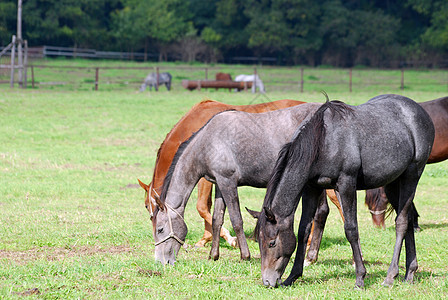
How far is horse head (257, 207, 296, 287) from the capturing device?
5.04 meters

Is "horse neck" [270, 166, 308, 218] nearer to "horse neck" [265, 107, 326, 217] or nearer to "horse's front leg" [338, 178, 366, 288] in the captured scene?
"horse neck" [265, 107, 326, 217]

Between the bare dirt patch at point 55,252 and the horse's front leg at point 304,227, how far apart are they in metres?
2.37

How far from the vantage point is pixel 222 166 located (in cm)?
629

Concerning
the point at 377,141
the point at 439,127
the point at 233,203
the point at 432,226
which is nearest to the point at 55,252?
the point at 233,203

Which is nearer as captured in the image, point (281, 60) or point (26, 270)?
point (26, 270)

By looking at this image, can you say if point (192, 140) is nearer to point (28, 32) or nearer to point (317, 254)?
point (317, 254)

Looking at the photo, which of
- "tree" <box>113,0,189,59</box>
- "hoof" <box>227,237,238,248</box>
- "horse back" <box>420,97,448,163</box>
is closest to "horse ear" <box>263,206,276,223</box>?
"hoof" <box>227,237,238,248</box>

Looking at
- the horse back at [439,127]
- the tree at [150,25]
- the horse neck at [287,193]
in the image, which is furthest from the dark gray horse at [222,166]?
the tree at [150,25]

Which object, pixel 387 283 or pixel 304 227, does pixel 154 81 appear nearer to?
pixel 304 227

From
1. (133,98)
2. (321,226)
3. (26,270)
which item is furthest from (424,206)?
(133,98)

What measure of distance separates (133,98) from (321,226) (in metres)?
17.7

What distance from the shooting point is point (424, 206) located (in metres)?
10.2

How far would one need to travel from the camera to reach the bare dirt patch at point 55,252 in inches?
253

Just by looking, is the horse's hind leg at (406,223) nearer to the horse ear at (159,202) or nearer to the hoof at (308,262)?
the hoof at (308,262)
